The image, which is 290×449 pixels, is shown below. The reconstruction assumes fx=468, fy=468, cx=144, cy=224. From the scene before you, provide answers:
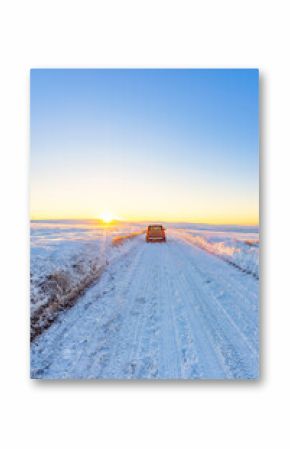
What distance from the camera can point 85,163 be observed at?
5.26 meters

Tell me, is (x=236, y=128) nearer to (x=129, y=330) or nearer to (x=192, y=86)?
(x=192, y=86)

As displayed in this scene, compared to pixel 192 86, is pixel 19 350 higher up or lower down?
lower down

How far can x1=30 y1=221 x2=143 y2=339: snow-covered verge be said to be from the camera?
16.9 ft

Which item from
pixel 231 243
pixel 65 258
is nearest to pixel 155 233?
pixel 231 243

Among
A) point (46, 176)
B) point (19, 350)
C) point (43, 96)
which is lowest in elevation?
point (19, 350)

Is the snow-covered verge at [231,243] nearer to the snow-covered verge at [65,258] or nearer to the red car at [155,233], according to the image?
the red car at [155,233]

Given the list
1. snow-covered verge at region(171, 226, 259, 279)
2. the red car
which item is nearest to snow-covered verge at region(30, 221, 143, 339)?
the red car

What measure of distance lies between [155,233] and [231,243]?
0.88 meters

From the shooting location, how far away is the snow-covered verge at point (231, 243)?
520cm

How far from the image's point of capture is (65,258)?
17.7 ft

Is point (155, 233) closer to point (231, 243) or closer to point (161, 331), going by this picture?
point (231, 243)

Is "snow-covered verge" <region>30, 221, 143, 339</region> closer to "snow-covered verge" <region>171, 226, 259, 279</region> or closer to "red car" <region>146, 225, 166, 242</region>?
"red car" <region>146, 225, 166, 242</region>
